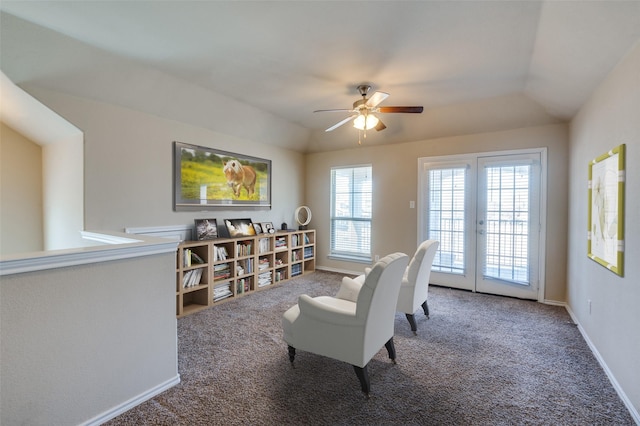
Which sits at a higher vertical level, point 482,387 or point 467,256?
point 467,256

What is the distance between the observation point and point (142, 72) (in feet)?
10.2

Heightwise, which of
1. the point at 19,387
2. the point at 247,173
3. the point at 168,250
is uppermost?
the point at 247,173

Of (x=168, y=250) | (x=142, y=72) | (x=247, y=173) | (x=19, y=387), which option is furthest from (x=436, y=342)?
(x=142, y=72)

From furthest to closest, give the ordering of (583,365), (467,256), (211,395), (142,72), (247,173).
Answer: (247,173), (467,256), (142,72), (583,365), (211,395)

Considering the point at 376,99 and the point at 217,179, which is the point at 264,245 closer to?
the point at 217,179

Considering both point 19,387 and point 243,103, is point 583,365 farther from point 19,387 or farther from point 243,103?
point 243,103

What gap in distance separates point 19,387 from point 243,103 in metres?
3.60

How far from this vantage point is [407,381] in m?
2.18

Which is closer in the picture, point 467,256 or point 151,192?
point 151,192

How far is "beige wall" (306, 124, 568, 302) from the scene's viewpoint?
3.95 metres

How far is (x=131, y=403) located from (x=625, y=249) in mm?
3465

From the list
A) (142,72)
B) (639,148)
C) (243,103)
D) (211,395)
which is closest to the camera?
(639,148)

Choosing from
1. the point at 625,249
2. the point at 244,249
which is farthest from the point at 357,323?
the point at 244,249

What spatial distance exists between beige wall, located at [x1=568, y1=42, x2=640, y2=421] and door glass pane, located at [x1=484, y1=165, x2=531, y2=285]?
80 cm
